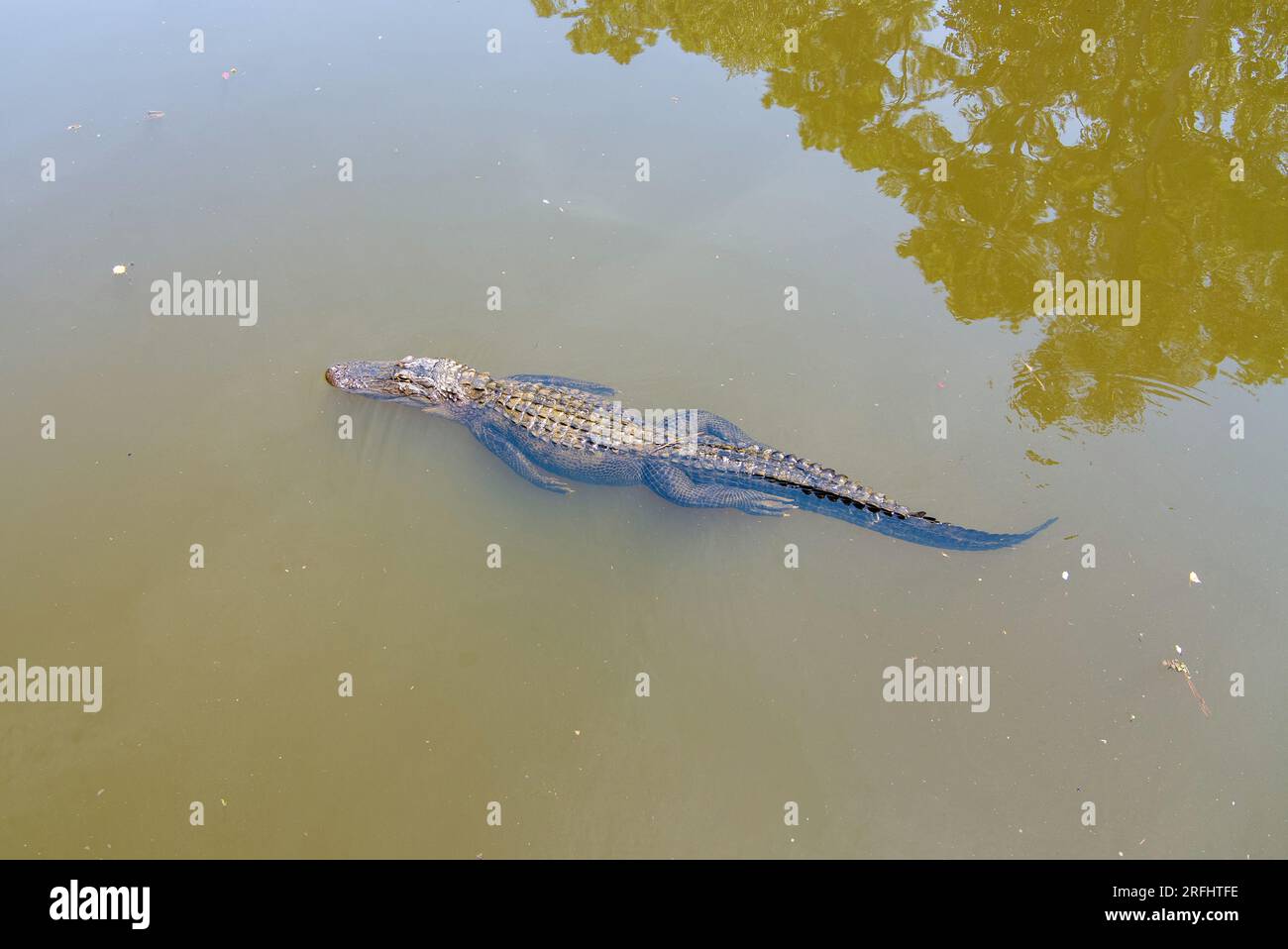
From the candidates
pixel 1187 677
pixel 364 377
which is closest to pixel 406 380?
pixel 364 377

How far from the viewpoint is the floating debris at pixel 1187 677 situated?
14.5 ft

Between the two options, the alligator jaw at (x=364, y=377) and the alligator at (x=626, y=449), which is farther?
the alligator jaw at (x=364, y=377)

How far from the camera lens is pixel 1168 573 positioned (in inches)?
193

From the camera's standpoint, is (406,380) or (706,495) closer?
(706,495)

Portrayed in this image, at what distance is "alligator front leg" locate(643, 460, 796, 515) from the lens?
5203 millimetres

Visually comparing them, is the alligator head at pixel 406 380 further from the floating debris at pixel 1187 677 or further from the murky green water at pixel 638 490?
the floating debris at pixel 1187 677

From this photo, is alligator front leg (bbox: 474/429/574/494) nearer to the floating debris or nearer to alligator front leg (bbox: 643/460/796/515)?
alligator front leg (bbox: 643/460/796/515)

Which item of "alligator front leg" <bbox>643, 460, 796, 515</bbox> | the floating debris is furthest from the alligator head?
the floating debris

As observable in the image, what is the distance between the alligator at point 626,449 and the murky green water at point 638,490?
0.59 ft

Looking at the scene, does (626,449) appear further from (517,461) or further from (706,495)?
(517,461)

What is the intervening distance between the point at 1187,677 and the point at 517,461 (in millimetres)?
4903

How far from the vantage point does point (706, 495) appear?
523cm

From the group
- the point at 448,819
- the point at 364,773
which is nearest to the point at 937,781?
the point at 448,819

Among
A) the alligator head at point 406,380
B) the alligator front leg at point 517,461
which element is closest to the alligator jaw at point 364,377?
the alligator head at point 406,380
